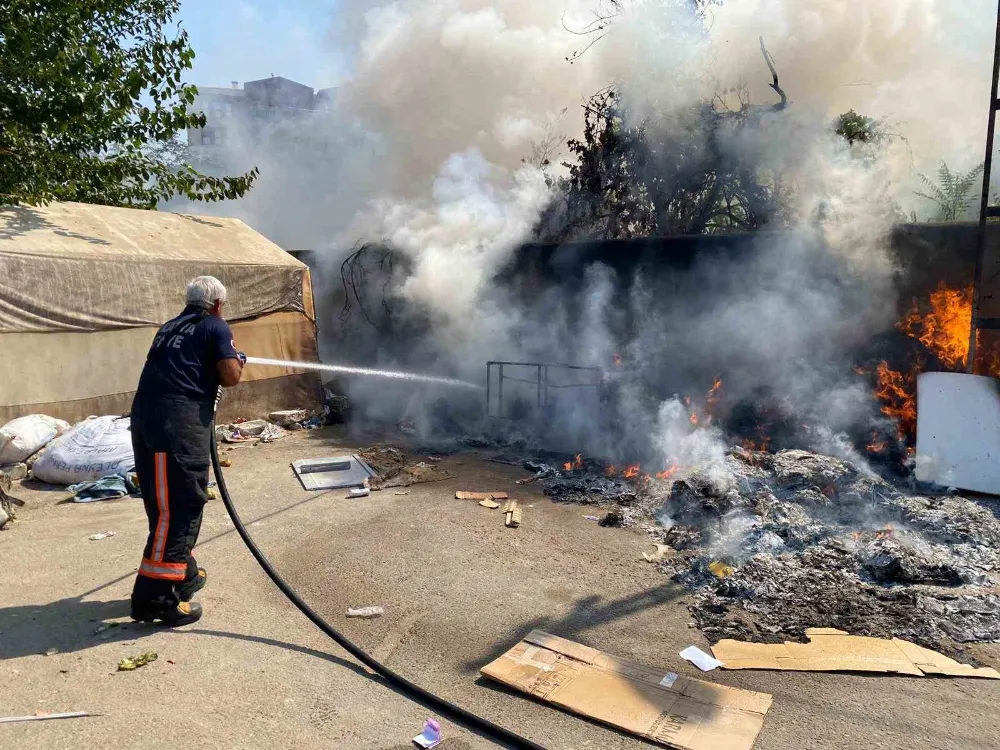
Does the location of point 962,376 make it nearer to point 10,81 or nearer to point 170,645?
point 170,645

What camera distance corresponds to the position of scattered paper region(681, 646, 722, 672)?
3307mm

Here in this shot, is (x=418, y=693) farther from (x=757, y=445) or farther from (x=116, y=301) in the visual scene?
(x=116, y=301)

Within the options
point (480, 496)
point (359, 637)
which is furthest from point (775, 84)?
point (359, 637)

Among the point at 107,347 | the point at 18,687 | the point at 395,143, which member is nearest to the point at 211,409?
the point at 18,687

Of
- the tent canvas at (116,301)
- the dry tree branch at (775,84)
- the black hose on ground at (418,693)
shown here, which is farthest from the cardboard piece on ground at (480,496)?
the dry tree branch at (775,84)

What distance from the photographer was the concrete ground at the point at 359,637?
2.80 meters

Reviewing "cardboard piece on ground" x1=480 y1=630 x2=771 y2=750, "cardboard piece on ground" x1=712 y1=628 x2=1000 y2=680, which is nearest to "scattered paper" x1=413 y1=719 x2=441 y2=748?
"cardboard piece on ground" x1=480 y1=630 x2=771 y2=750

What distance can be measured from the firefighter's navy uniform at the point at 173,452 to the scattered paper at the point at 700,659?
2.76 m

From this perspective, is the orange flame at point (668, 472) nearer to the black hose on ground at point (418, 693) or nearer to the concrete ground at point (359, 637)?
the concrete ground at point (359, 637)

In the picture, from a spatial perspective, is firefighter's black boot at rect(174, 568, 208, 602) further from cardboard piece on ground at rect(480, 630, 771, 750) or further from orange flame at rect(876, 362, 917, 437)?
orange flame at rect(876, 362, 917, 437)

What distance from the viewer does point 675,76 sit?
37.6 feet

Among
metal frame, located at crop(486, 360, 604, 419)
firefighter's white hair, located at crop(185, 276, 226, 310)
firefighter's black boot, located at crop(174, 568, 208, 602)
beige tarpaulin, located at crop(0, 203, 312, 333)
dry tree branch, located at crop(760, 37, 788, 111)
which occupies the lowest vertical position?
firefighter's black boot, located at crop(174, 568, 208, 602)

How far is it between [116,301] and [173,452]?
17.7 ft

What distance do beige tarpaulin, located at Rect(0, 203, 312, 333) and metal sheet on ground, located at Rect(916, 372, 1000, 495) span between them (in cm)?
829
